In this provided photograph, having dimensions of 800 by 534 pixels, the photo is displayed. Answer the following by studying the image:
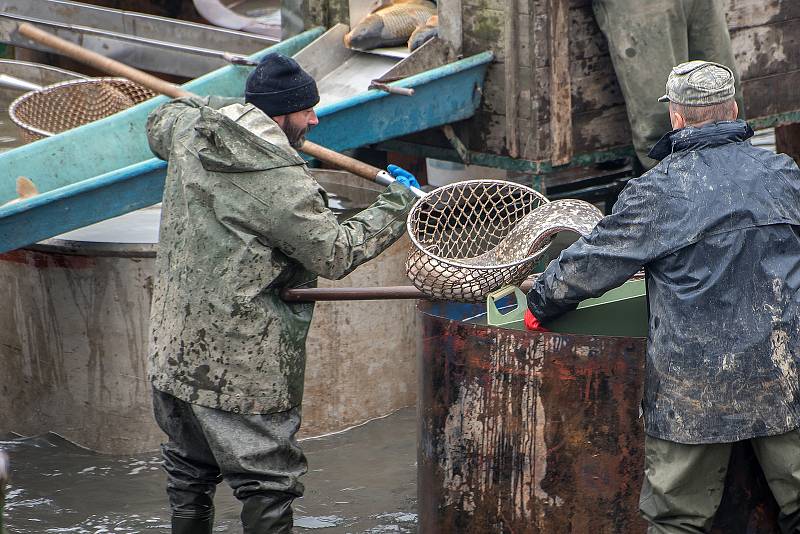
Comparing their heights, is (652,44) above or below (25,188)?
above

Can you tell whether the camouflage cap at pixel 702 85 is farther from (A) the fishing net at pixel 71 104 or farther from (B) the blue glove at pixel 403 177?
(A) the fishing net at pixel 71 104

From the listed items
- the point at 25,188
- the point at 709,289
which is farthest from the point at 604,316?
the point at 25,188

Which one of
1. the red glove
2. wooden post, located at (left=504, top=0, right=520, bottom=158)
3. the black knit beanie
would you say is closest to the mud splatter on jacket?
the red glove

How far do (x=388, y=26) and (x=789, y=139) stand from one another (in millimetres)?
2710

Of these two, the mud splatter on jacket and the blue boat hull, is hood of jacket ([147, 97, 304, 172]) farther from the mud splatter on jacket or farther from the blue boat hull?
the blue boat hull

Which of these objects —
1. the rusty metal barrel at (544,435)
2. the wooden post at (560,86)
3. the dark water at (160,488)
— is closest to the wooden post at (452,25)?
the wooden post at (560,86)

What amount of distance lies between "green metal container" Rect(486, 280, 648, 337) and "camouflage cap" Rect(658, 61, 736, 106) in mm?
696

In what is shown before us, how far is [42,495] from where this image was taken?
5195 mm

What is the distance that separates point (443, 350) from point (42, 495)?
83.3 inches

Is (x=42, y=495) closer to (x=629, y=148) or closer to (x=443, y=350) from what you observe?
(x=443, y=350)

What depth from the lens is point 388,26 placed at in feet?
22.3

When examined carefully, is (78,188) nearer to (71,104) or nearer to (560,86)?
(71,104)

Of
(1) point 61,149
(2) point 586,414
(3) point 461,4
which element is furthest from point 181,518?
(3) point 461,4

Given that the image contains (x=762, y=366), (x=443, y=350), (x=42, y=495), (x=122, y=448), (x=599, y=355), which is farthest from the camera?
(x=122, y=448)
